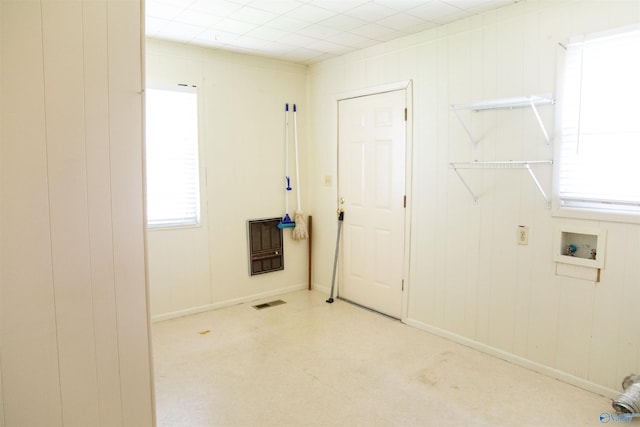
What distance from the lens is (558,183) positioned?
8.87 feet

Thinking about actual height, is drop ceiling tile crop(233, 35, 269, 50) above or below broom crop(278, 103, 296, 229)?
above

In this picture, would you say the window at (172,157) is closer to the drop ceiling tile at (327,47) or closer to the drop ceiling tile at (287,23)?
the drop ceiling tile at (287,23)

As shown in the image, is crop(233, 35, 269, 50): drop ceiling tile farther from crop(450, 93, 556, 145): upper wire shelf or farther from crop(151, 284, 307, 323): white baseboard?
crop(151, 284, 307, 323): white baseboard

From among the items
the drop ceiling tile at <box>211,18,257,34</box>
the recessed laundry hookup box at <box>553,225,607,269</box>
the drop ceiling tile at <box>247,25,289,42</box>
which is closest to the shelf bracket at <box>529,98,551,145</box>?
the recessed laundry hookup box at <box>553,225,607,269</box>

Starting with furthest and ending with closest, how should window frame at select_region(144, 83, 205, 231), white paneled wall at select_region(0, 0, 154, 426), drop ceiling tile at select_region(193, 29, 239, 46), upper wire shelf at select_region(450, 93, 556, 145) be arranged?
window frame at select_region(144, 83, 205, 231), drop ceiling tile at select_region(193, 29, 239, 46), upper wire shelf at select_region(450, 93, 556, 145), white paneled wall at select_region(0, 0, 154, 426)

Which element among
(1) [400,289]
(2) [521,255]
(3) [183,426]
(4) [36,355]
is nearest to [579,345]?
(2) [521,255]

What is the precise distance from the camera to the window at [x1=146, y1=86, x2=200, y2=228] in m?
3.68

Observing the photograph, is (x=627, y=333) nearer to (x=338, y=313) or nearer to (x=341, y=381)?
(x=341, y=381)

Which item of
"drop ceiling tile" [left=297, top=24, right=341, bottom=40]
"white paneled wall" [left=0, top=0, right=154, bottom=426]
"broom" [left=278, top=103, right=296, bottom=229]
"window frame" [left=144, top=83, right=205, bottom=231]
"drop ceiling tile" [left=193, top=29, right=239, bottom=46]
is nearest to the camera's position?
"white paneled wall" [left=0, top=0, right=154, bottom=426]

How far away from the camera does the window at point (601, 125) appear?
2400 millimetres

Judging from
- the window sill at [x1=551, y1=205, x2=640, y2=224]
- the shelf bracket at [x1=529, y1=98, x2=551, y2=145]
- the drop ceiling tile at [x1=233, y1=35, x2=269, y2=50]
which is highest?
the drop ceiling tile at [x1=233, y1=35, x2=269, y2=50]

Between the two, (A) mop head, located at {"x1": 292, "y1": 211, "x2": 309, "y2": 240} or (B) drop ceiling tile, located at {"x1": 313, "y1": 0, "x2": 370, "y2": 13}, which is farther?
(A) mop head, located at {"x1": 292, "y1": 211, "x2": 309, "y2": 240}

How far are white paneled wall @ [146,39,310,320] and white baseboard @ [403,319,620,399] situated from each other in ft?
5.79

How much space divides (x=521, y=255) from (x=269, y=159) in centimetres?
257
